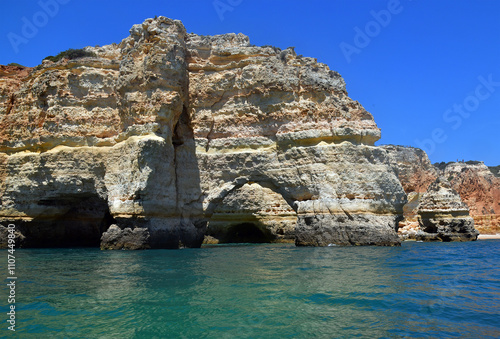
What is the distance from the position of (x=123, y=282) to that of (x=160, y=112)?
11354mm

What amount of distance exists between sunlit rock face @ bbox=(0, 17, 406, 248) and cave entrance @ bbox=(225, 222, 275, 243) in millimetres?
9098

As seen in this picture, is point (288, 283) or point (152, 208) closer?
point (288, 283)

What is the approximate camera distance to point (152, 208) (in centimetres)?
1897

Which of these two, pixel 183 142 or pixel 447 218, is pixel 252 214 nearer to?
pixel 183 142

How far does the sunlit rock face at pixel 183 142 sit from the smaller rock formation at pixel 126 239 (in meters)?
0.06

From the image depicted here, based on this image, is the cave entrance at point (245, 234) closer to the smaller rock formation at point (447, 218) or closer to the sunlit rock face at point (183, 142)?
the sunlit rock face at point (183, 142)

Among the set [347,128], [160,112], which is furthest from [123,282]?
[347,128]

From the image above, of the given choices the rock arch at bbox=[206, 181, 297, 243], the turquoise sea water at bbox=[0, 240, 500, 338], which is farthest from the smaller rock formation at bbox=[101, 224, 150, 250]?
the rock arch at bbox=[206, 181, 297, 243]

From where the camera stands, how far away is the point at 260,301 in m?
7.61

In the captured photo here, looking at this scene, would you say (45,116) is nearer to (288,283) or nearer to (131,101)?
(131,101)

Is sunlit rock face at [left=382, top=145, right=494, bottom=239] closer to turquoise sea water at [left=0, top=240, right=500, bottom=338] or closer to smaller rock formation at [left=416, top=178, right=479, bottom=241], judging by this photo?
smaller rock formation at [left=416, top=178, right=479, bottom=241]

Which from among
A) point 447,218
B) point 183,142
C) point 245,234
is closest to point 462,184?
point 447,218

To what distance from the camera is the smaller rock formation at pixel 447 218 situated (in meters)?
27.8

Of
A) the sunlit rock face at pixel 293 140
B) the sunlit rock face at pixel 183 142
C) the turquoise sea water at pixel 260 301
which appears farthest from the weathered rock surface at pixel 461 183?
the turquoise sea water at pixel 260 301
